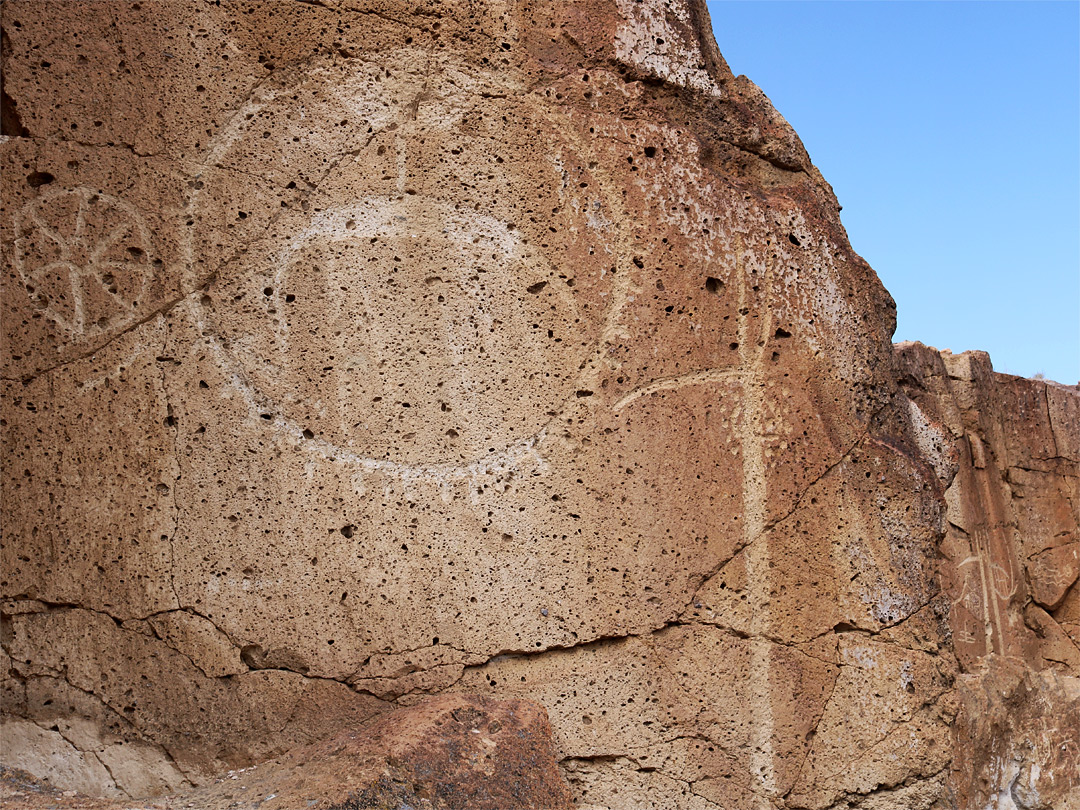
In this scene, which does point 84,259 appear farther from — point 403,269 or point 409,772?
point 409,772

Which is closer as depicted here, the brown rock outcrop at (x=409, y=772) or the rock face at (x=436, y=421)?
the brown rock outcrop at (x=409, y=772)

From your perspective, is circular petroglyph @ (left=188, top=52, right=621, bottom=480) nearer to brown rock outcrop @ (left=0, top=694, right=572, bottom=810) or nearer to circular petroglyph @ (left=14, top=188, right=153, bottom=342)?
circular petroglyph @ (left=14, top=188, right=153, bottom=342)

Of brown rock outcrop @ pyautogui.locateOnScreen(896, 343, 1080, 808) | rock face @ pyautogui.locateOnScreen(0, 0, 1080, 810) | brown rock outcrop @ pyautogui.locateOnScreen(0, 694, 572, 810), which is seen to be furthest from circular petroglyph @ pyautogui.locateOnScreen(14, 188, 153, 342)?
brown rock outcrop @ pyautogui.locateOnScreen(896, 343, 1080, 808)

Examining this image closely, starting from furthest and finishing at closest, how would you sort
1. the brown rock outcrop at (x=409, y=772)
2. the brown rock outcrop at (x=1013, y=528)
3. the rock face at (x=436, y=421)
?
the brown rock outcrop at (x=1013, y=528)
the rock face at (x=436, y=421)
the brown rock outcrop at (x=409, y=772)

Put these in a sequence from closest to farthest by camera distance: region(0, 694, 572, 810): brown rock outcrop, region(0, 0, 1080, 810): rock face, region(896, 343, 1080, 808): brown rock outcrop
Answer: region(0, 694, 572, 810): brown rock outcrop < region(0, 0, 1080, 810): rock face < region(896, 343, 1080, 808): brown rock outcrop

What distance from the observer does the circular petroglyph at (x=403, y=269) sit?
7.28 feet

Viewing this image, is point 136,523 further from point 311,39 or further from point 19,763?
point 311,39

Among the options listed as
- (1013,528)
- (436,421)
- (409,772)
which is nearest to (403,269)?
(436,421)

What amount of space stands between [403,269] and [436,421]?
36cm

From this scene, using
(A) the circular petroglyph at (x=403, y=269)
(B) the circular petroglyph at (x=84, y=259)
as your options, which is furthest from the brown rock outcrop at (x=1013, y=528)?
(B) the circular petroglyph at (x=84, y=259)

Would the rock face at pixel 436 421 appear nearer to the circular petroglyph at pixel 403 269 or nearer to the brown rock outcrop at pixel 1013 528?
the circular petroglyph at pixel 403 269

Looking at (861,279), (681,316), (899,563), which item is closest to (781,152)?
(861,279)

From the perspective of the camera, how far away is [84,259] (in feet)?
7.12

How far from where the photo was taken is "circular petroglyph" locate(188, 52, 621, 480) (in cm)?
222
